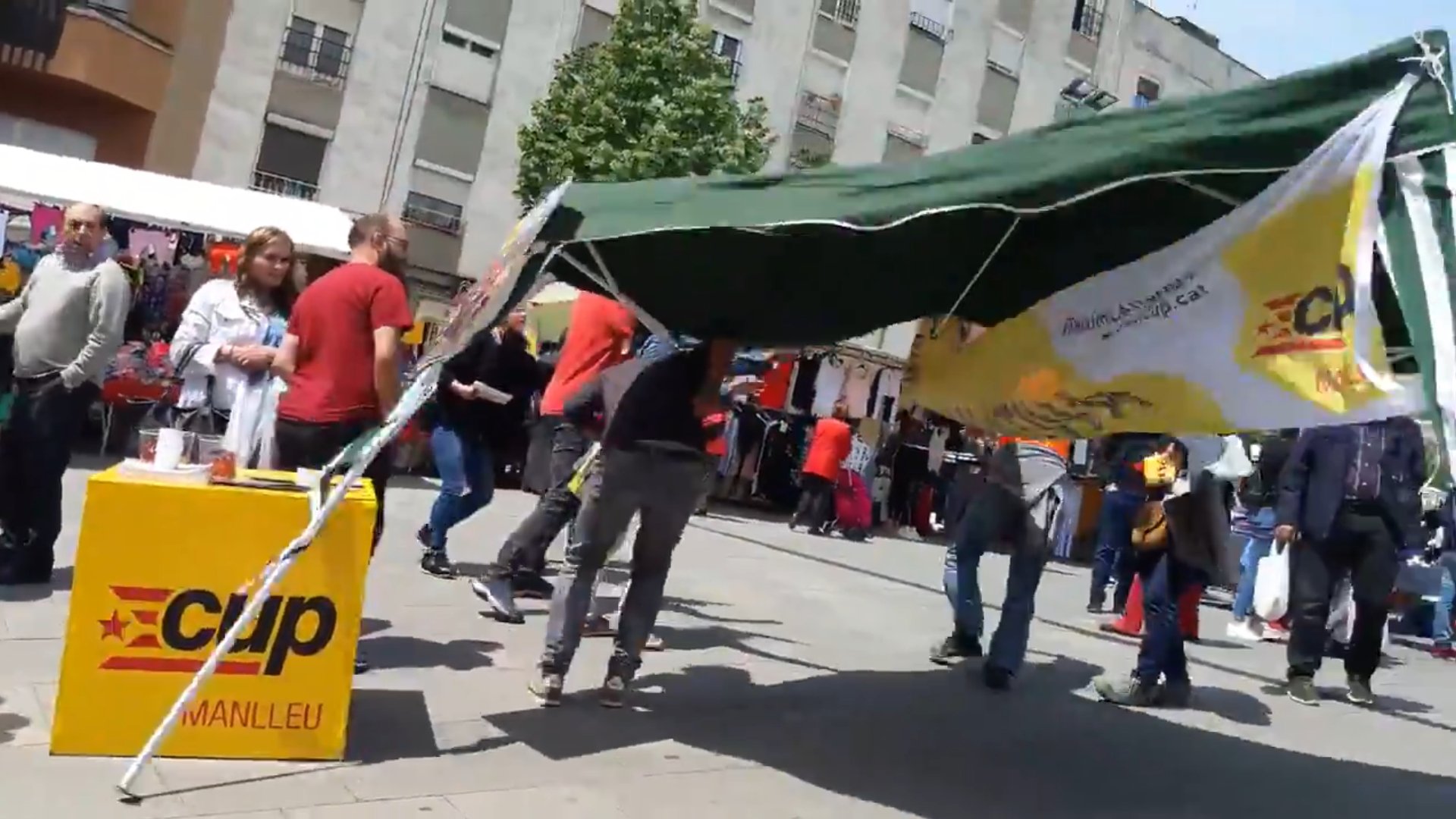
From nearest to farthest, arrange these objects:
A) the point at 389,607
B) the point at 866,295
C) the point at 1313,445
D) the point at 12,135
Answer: the point at 866,295
the point at 389,607
the point at 1313,445
the point at 12,135

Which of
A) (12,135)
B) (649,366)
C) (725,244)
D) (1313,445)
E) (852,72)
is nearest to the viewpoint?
(725,244)

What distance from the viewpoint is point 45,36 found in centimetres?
1944

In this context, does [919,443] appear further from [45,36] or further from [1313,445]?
[45,36]

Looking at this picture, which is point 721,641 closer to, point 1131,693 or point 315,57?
point 1131,693

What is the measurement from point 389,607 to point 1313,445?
5352 millimetres

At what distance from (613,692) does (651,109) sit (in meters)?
19.0

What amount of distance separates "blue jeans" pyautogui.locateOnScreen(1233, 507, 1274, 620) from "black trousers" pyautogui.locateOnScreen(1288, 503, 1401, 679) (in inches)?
93.9

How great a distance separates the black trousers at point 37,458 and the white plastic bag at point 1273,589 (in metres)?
8.24

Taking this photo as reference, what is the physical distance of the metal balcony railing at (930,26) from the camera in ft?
107

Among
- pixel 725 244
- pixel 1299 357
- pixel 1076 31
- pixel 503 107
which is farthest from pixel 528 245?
pixel 1076 31

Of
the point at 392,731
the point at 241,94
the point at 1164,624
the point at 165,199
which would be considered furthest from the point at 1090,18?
the point at 392,731

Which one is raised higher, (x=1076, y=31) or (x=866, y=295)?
(x=1076, y=31)

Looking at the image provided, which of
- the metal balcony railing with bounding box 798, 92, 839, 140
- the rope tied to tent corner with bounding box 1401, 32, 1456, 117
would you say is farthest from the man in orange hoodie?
the metal balcony railing with bounding box 798, 92, 839, 140

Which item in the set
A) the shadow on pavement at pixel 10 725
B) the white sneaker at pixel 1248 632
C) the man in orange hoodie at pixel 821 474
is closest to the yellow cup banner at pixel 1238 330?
the shadow on pavement at pixel 10 725
